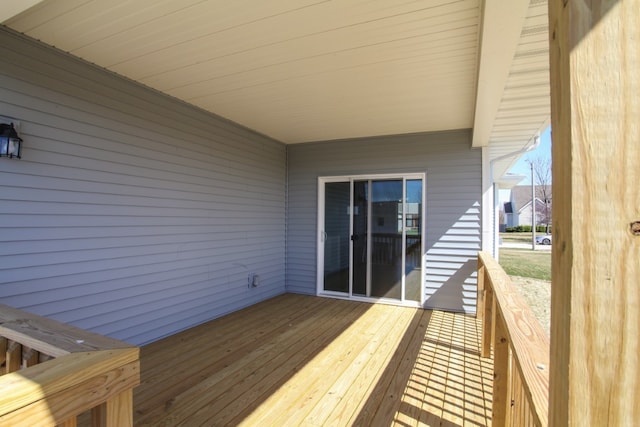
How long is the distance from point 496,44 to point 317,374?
283cm

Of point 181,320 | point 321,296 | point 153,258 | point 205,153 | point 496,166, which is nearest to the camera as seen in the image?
point 153,258

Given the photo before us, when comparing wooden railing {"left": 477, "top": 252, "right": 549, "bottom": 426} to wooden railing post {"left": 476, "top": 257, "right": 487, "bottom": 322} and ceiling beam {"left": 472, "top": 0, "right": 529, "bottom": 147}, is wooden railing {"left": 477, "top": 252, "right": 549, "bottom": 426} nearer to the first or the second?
ceiling beam {"left": 472, "top": 0, "right": 529, "bottom": 147}

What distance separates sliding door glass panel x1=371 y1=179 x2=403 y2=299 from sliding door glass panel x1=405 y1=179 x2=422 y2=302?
11cm

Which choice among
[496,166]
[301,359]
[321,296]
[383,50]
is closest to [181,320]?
[301,359]

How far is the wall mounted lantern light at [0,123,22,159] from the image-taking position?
229cm

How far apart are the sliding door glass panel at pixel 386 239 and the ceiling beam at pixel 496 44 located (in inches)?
87.4

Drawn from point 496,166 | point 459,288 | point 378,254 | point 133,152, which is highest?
point 496,166

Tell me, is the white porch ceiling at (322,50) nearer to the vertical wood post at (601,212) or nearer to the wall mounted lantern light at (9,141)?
the wall mounted lantern light at (9,141)

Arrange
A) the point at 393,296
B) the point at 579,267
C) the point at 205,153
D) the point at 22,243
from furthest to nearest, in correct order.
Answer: the point at 393,296 < the point at 205,153 < the point at 22,243 < the point at 579,267

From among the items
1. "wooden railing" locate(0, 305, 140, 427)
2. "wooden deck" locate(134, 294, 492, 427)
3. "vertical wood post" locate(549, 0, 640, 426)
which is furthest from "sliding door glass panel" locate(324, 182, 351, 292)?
"vertical wood post" locate(549, 0, 640, 426)

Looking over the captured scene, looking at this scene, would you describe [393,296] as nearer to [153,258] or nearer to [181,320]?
[181,320]

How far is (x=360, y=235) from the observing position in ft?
17.7

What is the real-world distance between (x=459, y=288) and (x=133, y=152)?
455cm

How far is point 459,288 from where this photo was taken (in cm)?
477
